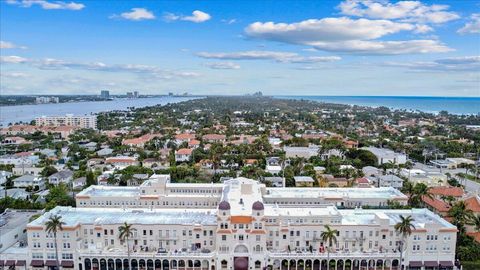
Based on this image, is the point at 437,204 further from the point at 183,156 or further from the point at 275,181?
the point at 183,156

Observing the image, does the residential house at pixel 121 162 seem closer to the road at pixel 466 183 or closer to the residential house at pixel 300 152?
the residential house at pixel 300 152

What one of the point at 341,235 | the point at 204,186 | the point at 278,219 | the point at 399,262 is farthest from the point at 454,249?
the point at 204,186

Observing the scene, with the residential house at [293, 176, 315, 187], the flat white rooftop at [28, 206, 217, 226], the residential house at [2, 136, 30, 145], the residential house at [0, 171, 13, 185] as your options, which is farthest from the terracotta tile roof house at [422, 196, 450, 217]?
the residential house at [2, 136, 30, 145]

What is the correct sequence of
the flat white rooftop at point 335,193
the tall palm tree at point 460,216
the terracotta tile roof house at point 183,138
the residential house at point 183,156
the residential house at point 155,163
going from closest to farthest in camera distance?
the tall palm tree at point 460,216 < the flat white rooftop at point 335,193 < the residential house at point 155,163 < the residential house at point 183,156 < the terracotta tile roof house at point 183,138

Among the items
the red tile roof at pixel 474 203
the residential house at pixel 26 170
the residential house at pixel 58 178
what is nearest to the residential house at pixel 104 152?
the residential house at pixel 26 170

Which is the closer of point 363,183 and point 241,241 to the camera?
point 241,241

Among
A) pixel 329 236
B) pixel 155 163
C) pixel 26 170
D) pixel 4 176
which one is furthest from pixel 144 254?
pixel 26 170

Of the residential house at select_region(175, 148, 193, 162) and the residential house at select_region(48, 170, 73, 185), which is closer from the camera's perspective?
the residential house at select_region(48, 170, 73, 185)

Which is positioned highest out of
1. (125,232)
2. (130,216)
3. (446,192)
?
(125,232)

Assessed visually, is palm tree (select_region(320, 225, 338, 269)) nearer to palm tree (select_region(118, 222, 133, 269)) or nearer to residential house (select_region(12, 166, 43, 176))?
palm tree (select_region(118, 222, 133, 269))
